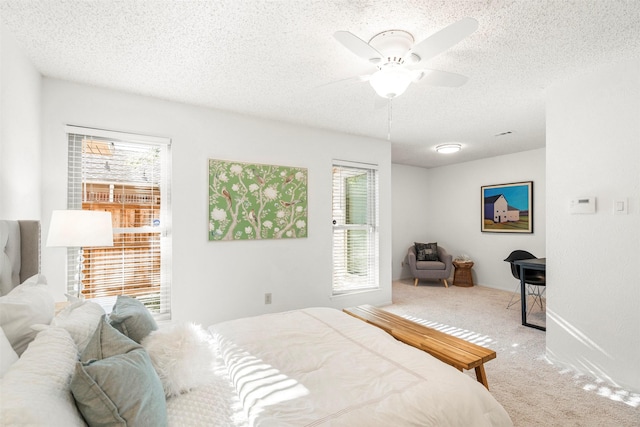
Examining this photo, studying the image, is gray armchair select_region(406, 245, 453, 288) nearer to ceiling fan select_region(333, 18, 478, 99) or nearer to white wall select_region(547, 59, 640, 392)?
white wall select_region(547, 59, 640, 392)

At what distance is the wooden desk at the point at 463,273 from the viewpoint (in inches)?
225

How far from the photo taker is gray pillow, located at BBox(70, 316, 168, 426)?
2.86 feet

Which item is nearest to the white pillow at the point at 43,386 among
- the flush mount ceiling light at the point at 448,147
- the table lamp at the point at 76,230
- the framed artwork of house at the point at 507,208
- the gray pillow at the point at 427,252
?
the table lamp at the point at 76,230

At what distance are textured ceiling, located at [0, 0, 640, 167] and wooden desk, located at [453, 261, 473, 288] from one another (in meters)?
3.14

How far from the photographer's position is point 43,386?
80 centimetres

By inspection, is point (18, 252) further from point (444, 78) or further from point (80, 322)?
point (444, 78)

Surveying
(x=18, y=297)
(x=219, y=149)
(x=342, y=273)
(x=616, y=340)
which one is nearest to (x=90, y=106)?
(x=219, y=149)

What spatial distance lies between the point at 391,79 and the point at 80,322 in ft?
6.94

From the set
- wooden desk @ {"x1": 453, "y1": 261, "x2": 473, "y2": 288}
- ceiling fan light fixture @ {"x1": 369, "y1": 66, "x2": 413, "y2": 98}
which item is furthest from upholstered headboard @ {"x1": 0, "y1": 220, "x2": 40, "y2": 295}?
wooden desk @ {"x1": 453, "y1": 261, "x2": 473, "y2": 288}

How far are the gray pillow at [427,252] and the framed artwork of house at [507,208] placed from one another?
100 cm

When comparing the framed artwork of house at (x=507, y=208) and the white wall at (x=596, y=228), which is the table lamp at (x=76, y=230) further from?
the framed artwork of house at (x=507, y=208)

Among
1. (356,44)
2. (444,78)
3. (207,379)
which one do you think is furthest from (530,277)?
(207,379)

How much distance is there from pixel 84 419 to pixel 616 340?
10.8 ft

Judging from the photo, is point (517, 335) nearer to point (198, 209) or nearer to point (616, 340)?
point (616, 340)
